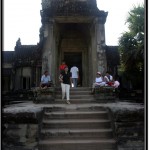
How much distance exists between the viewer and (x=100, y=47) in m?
13.4

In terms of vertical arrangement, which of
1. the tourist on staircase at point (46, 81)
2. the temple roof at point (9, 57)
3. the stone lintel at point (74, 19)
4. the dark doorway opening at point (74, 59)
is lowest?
the tourist on staircase at point (46, 81)

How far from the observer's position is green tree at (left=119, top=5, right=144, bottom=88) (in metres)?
20.5

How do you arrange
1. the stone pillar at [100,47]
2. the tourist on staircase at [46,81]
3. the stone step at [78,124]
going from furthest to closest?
the stone pillar at [100,47] < the tourist on staircase at [46,81] < the stone step at [78,124]

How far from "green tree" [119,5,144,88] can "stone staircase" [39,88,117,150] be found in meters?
12.5

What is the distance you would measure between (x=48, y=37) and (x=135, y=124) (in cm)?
808

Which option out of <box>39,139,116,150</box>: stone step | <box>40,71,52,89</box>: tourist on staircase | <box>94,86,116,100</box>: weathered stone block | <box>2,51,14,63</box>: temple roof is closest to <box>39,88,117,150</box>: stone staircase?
<box>39,139,116,150</box>: stone step

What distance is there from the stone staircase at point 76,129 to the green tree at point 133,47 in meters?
12.5

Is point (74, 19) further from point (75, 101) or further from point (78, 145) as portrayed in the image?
point (78, 145)

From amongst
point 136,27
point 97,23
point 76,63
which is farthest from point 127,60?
point 97,23

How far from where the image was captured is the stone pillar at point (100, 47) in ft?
43.0

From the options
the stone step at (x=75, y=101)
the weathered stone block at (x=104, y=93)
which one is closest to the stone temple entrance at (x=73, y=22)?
the weathered stone block at (x=104, y=93)

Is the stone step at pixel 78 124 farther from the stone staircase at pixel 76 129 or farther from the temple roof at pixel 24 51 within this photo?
the temple roof at pixel 24 51

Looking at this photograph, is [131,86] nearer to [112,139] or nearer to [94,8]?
[94,8]

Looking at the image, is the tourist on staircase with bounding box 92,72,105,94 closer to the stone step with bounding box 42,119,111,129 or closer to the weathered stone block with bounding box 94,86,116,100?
the weathered stone block with bounding box 94,86,116,100
